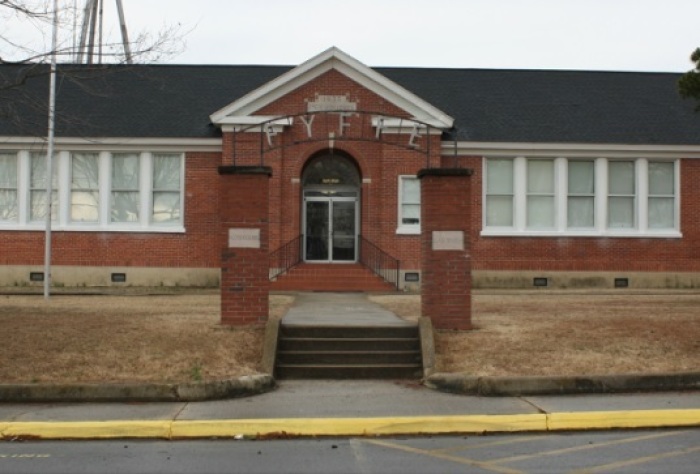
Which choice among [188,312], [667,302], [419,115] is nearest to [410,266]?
[419,115]

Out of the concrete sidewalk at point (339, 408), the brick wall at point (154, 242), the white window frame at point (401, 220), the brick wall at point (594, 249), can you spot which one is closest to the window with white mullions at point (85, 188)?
the brick wall at point (154, 242)

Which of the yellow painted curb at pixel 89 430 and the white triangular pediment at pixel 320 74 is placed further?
the white triangular pediment at pixel 320 74

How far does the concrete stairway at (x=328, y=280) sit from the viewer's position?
76.0 feet

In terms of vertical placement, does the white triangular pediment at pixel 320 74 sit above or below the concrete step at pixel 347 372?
above

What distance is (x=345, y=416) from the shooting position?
8.78 metres

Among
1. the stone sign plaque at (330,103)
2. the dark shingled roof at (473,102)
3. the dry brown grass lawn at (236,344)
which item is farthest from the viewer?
the dark shingled roof at (473,102)

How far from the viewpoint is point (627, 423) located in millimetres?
8617

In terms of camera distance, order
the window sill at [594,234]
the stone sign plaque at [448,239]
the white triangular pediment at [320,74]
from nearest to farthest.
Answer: the stone sign plaque at [448,239] < the white triangular pediment at [320,74] < the window sill at [594,234]

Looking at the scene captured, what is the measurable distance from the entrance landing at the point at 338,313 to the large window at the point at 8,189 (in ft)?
34.7

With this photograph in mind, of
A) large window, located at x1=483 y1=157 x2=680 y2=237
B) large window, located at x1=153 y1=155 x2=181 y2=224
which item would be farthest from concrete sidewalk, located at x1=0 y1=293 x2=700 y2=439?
large window, located at x1=483 y1=157 x2=680 y2=237

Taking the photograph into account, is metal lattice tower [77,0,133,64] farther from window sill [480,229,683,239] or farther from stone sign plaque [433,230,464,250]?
window sill [480,229,683,239]

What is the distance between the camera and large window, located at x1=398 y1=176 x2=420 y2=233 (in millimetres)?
24797

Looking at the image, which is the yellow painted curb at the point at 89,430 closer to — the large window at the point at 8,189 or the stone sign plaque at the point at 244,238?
the stone sign plaque at the point at 244,238

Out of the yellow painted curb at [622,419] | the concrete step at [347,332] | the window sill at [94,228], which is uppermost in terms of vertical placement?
the window sill at [94,228]
